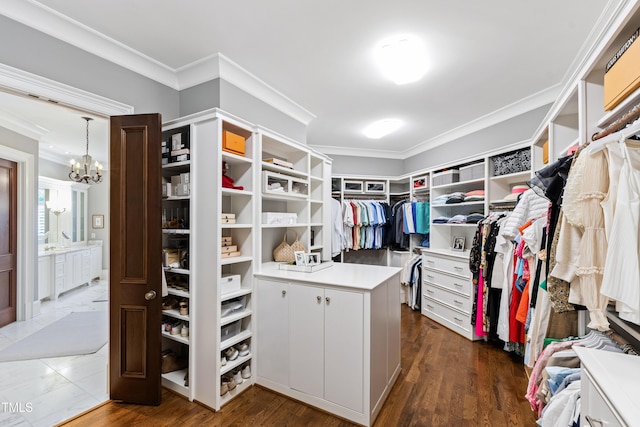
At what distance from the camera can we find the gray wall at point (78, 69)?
5.45 feet

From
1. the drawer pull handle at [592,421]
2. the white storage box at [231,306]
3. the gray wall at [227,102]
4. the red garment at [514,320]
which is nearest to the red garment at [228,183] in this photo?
the gray wall at [227,102]

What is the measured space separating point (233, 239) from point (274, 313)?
728 mm

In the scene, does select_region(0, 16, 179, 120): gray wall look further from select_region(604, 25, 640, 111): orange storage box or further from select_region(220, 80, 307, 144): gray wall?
select_region(604, 25, 640, 111): orange storage box

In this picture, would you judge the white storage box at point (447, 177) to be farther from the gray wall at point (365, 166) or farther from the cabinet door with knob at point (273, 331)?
the cabinet door with knob at point (273, 331)

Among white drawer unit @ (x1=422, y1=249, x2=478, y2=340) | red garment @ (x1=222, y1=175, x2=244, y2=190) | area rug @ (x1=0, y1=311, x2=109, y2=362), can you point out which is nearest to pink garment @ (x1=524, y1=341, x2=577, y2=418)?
Result: white drawer unit @ (x1=422, y1=249, x2=478, y2=340)

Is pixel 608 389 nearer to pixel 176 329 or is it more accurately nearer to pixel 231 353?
pixel 231 353

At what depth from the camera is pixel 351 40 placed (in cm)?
201

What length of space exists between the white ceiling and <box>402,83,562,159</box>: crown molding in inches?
0.7

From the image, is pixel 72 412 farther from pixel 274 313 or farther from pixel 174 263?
pixel 274 313

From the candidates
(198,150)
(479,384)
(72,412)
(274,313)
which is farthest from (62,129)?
(479,384)

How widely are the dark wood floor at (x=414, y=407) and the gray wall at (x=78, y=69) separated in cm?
228

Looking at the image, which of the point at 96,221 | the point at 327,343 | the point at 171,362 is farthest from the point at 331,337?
the point at 96,221

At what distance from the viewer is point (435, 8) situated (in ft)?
5.57

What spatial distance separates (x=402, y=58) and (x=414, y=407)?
8.63ft
